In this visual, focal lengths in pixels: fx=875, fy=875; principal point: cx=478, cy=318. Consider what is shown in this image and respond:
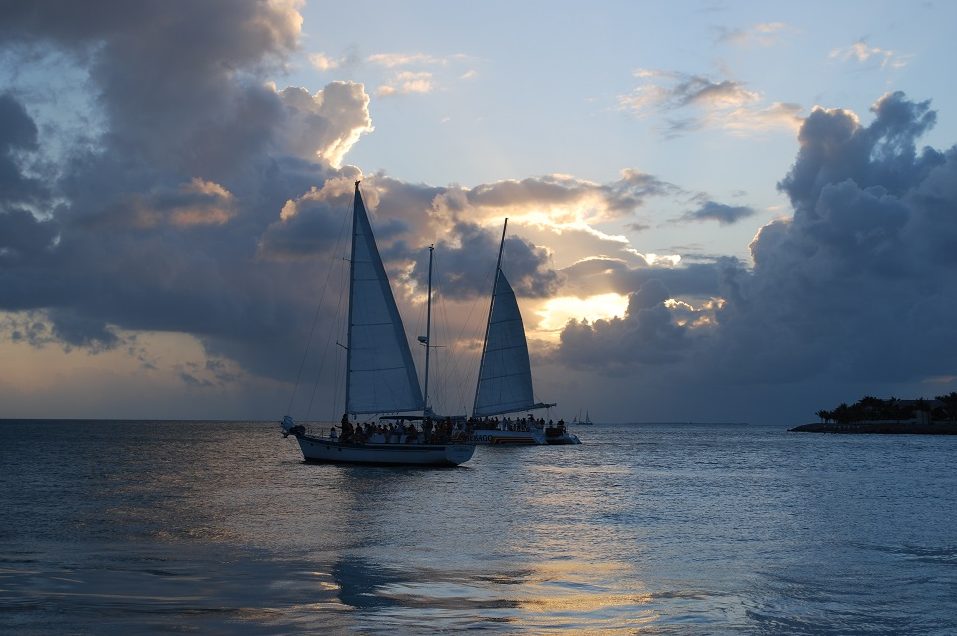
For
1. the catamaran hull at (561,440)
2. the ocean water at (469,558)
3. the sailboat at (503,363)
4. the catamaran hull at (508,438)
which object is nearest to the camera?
the ocean water at (469,558)

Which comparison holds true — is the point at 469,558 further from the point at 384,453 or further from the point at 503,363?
the point at 503,363

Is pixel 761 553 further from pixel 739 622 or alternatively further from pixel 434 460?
pixel 434 460

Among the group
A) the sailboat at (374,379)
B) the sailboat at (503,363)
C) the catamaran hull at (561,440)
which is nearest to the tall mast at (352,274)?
the sailboat at (374,379)

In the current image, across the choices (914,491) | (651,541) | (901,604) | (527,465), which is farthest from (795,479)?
(901,604)

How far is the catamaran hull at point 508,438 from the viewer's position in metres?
89.8

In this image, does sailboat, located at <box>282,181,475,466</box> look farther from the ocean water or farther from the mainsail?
the mainsail

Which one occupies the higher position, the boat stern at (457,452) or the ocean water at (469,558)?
the boat stern at (457,452)

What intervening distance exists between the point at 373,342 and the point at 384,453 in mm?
7210

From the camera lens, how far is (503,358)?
84.9 meters

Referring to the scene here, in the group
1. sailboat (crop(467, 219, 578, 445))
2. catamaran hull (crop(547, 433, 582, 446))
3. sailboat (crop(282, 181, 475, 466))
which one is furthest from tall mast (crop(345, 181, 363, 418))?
catamaran hull (crop(547, 433, 582, 446))

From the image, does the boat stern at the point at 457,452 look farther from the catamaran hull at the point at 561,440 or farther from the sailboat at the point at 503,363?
the catamaran hull at the point at 561,440

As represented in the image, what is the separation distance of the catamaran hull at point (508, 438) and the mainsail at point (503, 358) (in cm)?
436

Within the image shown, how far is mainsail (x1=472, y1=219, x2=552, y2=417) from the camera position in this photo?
84312 mm

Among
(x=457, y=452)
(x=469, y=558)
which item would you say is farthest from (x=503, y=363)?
(x=469, y=558)
